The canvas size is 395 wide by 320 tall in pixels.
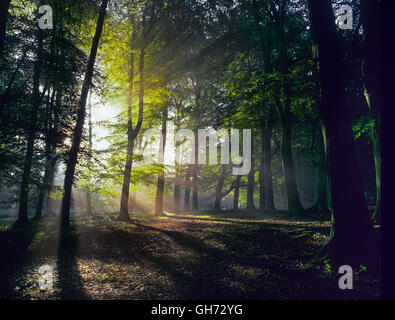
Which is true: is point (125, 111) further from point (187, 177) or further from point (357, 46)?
point (357, 46)

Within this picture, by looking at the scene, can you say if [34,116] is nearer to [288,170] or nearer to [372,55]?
[372,55]

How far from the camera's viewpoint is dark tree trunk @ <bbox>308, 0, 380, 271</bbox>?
435cm

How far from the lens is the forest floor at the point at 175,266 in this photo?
12.7ft

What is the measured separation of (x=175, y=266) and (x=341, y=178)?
469cm

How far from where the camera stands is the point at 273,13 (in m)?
13.7

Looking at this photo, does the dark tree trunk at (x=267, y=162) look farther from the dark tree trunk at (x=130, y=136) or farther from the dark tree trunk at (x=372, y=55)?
the dark tree trunk at (x=130, y=136)

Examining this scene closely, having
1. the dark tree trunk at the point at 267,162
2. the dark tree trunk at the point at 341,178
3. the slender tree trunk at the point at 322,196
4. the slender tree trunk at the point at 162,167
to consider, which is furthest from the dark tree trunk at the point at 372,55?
the slender tree trunk at the point at 162,167

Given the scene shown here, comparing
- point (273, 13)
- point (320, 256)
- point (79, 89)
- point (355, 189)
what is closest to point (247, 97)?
point (355, 189)

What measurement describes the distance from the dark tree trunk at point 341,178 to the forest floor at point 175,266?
49cm

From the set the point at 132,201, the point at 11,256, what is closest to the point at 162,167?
the point at 11,256

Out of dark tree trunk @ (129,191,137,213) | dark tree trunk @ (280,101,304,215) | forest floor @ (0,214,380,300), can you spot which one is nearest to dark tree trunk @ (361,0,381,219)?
forest floor @ (0,214,380,300)

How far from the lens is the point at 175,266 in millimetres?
5457

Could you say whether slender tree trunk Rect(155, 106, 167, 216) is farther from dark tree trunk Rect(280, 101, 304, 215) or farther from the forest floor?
dark tree trunk Rect(280, 101, 304, 215)

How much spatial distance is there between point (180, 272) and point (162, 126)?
11849mm
